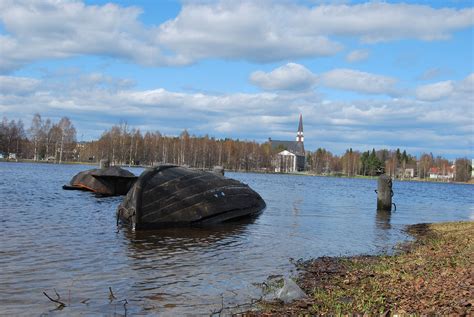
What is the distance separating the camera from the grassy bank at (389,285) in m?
6.56

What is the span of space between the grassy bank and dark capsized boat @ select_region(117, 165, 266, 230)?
7042 millimetres

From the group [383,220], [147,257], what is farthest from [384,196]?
[147,257]

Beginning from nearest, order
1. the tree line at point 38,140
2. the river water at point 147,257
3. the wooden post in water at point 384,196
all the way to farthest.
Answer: the river water at point 147,257
the wooden post in water at point 384,196
the tree line at point 38,140

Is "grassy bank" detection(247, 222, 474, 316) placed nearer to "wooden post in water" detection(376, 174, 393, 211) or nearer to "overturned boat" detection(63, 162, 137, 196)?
"wooden post in water" detection(376, 174, 393, 211)

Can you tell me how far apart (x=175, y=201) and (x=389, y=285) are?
11114 mm

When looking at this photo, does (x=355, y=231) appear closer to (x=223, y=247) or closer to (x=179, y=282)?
(x=223, y=247)

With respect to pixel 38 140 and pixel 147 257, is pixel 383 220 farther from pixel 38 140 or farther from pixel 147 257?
pixel 38 140

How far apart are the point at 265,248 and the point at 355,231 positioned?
670 centimetres

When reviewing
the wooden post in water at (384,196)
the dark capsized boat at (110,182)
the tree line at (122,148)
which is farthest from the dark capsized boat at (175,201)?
the tree line at (122,148)

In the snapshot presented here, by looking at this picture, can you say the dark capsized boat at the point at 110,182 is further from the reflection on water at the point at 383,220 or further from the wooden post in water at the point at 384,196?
the reflection on water at the point at 383,220

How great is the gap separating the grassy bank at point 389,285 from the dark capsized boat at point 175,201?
7.04 m

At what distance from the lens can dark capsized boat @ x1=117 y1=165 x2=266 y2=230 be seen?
57.1 ft

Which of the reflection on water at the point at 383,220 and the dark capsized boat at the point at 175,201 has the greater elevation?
the dark capsized boat at the point at 175,201

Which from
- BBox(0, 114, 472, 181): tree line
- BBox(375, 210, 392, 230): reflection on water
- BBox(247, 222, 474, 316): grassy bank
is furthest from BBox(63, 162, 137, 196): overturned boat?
BBox(0, 114, 472, 181): tree line
